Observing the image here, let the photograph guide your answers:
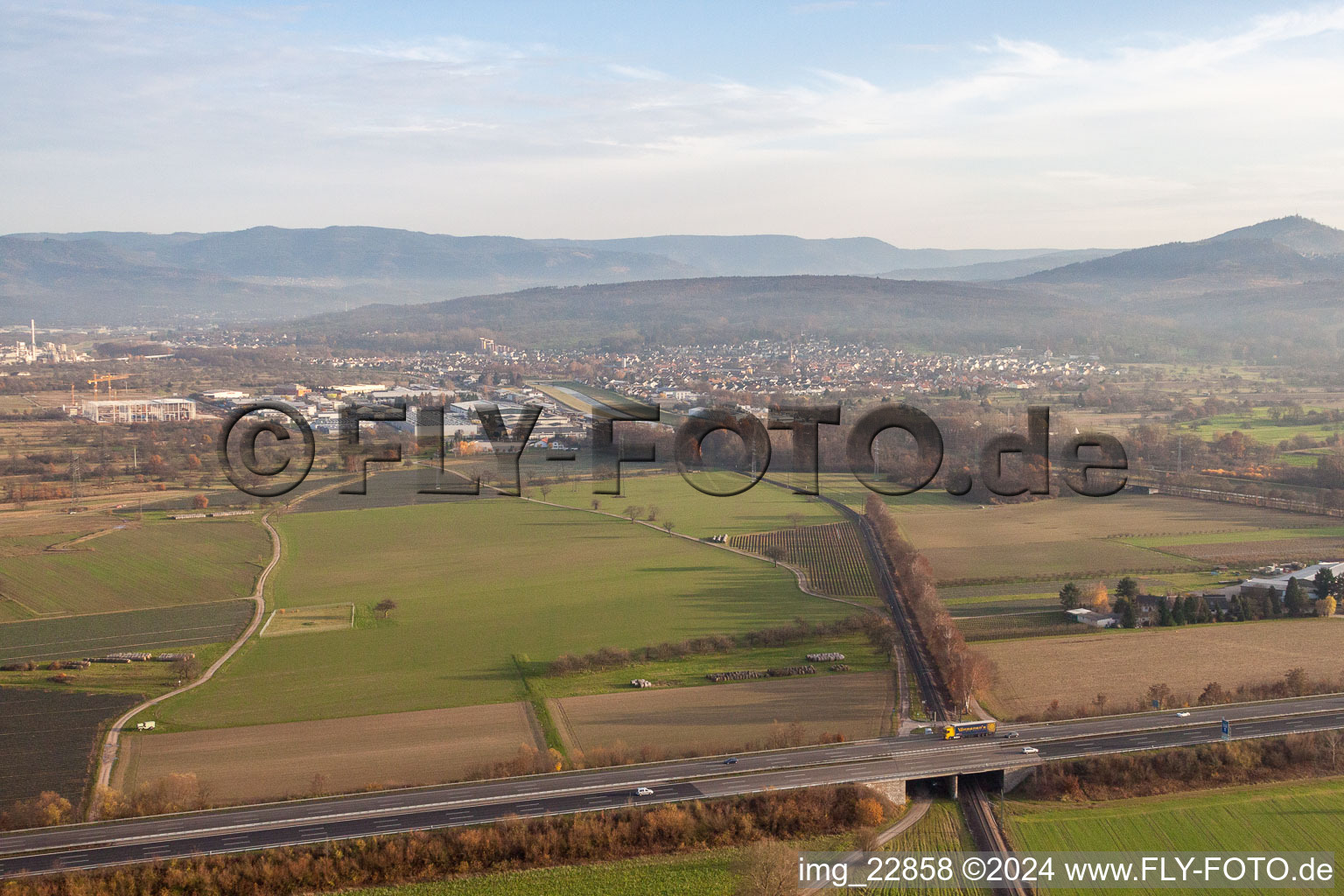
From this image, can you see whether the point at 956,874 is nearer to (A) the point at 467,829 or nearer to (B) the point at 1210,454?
(A) the point at 467,829

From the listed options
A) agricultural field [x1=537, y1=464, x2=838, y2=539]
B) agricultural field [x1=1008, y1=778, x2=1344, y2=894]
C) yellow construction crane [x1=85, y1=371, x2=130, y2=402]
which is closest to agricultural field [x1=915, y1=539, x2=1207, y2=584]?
agricultural field [x1=537, y1=464, x2=838, y2=539]

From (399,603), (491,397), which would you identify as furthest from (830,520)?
(491,397)

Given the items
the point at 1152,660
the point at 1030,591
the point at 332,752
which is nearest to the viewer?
the point at 332,752

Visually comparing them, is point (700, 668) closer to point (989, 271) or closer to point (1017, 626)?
point (1017, 626)

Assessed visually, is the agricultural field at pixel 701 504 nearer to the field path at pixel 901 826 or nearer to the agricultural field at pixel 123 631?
the agricultural field at pixel 123 631

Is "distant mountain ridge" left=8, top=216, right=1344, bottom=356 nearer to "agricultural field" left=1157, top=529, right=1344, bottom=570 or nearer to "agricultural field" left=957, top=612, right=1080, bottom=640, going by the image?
"agricultural field" left=1157, top=529, right=1344, bottom=570

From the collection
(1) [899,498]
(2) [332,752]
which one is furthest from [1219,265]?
(2) [332,752]
